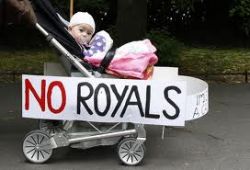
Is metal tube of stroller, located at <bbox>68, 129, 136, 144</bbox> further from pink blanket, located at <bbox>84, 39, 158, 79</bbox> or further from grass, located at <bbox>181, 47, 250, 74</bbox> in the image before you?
grass, located at <bbox>181, 47, 250, 74</bbox>

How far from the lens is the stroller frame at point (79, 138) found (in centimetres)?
623

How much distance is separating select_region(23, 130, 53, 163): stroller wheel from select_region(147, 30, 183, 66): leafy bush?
678 cm

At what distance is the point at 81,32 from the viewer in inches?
259

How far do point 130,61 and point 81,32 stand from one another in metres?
0.69

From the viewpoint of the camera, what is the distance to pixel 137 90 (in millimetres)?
6109

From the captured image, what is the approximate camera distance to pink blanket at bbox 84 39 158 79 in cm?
625

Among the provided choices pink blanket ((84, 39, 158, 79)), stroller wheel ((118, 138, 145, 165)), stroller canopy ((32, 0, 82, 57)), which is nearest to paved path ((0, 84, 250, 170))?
stroller wheel ((118, 138, 145, 165))

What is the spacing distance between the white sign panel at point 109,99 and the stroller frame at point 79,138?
17 centimetres

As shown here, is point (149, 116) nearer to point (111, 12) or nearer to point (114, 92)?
point (114, 92)

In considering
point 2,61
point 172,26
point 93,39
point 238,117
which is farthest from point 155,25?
point 93,39

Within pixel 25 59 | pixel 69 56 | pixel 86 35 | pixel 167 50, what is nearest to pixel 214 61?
pixel 167 50

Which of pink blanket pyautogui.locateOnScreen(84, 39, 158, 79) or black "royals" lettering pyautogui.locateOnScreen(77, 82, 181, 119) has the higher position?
pink blanket pyautogui.locateOnScreen(84, 39, 158, 79)

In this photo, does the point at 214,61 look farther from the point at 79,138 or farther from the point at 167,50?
the point at 79,138

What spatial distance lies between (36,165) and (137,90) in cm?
129
